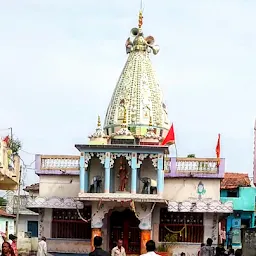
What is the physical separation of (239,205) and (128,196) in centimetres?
1292

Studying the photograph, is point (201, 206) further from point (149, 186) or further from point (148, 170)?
point (148, 170)

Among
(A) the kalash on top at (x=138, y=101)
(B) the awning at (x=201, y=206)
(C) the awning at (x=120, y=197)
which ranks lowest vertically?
(B) the awning at (x=201, y=206)

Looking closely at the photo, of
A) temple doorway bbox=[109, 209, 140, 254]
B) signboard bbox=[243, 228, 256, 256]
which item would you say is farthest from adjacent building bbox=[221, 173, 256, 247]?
signboard bbox=[243, 228, 256, 256]

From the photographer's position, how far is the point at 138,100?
35.5 meters

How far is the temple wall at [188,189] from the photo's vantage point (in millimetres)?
31938

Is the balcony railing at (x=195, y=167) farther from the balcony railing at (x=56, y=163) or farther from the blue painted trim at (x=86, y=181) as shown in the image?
the balcony railing at (x=56, y=163)

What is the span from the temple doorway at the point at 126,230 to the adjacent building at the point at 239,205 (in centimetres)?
972

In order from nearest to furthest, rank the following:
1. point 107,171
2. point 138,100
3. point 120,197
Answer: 1. point 120,197
2. point 107,171
3. point 138,100

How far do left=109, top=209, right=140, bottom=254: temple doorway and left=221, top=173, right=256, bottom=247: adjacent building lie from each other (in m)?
9.72

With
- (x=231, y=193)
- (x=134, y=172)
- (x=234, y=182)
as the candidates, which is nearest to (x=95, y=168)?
(x=134, y=172)

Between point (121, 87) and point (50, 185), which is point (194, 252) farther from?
point (121, 87)

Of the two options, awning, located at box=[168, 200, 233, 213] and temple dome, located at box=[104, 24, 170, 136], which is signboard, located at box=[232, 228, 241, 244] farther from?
awning, located at box=[168, 200, 233, 213]

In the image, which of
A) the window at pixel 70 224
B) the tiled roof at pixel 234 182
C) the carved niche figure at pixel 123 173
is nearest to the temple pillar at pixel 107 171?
the carved niche figure at pixel 123 173

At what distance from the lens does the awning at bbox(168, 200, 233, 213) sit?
1217 inches
